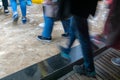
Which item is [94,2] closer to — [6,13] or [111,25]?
[111,25]

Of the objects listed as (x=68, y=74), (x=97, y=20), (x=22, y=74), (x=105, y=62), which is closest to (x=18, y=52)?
(x=22, y=74)

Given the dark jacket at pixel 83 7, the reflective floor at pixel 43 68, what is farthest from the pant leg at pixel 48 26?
the dark jacket at pixel 83 7

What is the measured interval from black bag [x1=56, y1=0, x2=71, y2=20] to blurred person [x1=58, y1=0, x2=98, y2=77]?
0.12 ft

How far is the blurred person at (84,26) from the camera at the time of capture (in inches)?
67.4

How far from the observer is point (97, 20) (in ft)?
13.7

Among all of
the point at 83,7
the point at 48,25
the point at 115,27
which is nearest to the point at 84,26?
the point at 83,7

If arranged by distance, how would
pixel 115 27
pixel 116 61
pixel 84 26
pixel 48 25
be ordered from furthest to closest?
pixel 48 25 → pixel 116 61 → pixel 84 26 → pixel 115 27

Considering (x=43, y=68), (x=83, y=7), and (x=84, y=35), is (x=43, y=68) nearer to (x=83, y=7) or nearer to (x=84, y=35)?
(x=84, y=35)

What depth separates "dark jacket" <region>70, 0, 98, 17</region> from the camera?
1.68 m

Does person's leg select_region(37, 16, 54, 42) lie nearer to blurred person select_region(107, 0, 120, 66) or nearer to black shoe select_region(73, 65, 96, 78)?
black shoe select_region(73, 65, 96, 78)

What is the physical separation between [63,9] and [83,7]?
7.2 inches

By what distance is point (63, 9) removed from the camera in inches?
65.8

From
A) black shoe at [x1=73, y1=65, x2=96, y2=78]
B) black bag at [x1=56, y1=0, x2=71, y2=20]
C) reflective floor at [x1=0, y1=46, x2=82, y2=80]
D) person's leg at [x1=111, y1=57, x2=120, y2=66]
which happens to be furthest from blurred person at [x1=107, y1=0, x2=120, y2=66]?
reflective floor at [x1=0, y1=46, x2=82, y2=80]

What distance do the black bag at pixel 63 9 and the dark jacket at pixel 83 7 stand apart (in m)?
0.04
